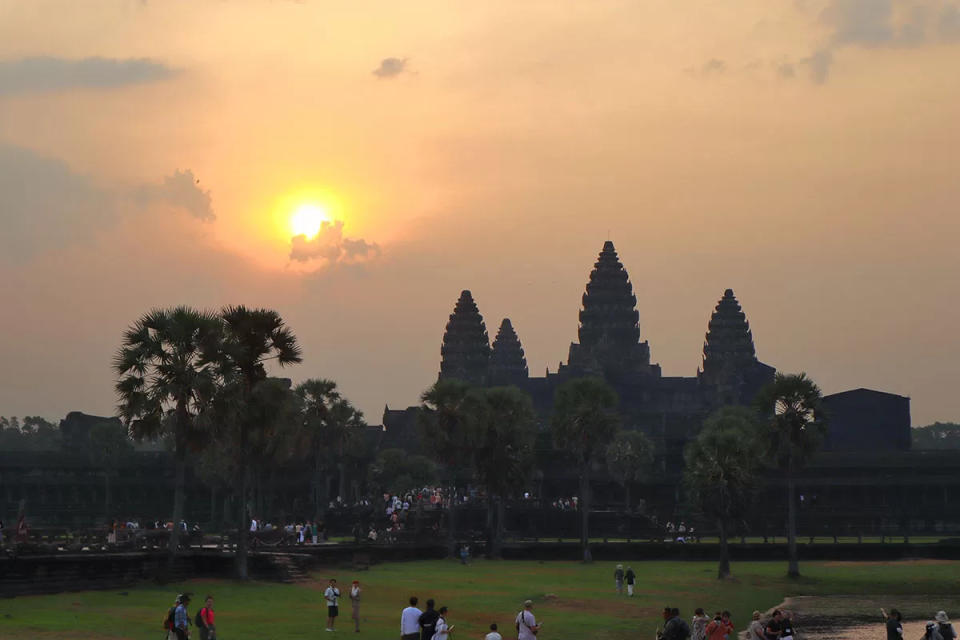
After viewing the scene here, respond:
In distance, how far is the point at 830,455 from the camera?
5217 inches

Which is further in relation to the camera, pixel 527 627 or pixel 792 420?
pixel 792 420

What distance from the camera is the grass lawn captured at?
45500mm

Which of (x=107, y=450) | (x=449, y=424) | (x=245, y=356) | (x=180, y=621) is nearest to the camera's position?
(x=180, y=621)

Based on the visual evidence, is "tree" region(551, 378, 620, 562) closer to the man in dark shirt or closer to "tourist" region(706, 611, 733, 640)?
"tourist" region(706, 611, 733, 640)

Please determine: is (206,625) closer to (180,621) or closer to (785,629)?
(180,621)

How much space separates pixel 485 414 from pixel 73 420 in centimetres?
8760

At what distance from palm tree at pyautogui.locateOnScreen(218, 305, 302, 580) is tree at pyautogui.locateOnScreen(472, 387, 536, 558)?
30.9 metres

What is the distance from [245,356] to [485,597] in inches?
556

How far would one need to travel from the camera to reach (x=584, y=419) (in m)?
91.8

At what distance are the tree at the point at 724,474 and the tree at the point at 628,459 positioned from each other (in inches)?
1919

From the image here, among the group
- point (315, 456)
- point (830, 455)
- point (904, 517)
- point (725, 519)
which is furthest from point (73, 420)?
point (725, 519)

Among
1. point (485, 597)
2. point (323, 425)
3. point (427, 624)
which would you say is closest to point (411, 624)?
point (427, 624)

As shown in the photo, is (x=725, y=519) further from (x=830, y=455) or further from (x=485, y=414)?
(x=830, y=455)

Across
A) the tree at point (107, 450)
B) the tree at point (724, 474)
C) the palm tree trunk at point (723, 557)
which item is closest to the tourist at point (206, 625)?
the palm tree trunk at point (723, 557)
